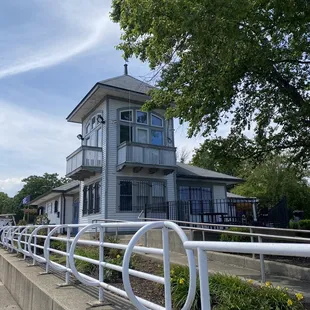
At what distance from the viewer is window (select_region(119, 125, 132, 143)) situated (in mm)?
18203

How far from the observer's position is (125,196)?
57.3 ft

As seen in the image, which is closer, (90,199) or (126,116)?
(126,116)

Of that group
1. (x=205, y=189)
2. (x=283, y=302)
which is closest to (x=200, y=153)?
(x=283, y=302)

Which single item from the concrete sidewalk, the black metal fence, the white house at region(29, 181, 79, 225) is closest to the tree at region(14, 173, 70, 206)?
the white house at region(29, 181, 79, 225)

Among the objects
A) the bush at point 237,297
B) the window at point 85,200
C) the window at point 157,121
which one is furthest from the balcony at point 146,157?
the bush at point 237,297

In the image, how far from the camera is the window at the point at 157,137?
19144 mm

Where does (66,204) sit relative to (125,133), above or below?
below

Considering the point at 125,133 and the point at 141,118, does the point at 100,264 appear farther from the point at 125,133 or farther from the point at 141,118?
the point at 141,118

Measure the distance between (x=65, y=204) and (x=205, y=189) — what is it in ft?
36.3

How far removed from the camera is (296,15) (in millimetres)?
7129

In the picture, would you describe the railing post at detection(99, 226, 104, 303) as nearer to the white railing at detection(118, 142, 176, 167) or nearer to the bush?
the bush

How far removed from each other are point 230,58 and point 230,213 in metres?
8.04

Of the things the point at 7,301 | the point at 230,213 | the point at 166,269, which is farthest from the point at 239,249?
the point at 230,213

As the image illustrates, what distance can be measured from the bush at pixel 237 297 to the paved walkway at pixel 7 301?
327 cm
